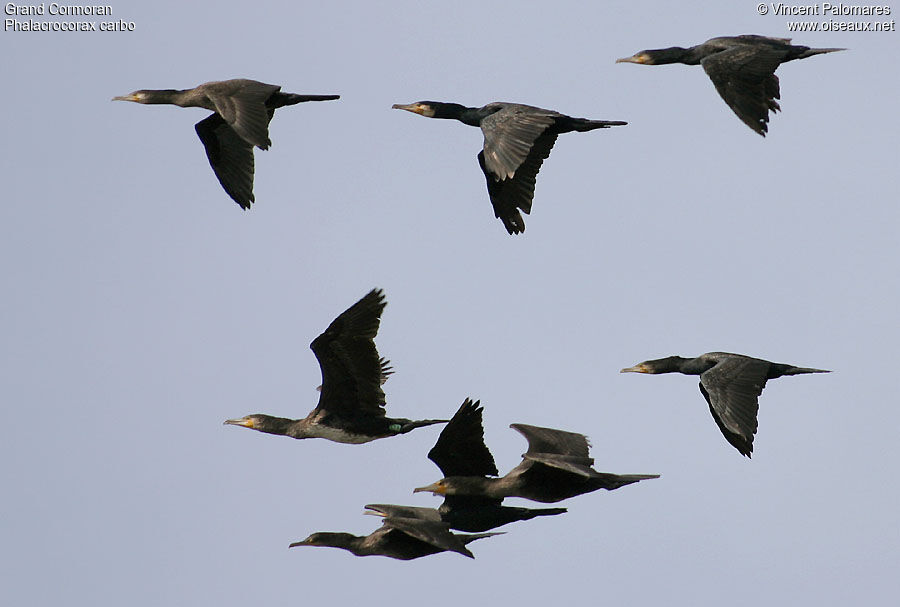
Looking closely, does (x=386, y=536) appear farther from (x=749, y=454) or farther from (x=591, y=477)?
(x=749, y=454)

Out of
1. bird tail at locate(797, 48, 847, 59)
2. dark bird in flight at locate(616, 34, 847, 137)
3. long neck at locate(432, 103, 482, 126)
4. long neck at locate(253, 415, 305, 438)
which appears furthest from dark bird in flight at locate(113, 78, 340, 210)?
bird tail at locate(797, 48, 847, 59)

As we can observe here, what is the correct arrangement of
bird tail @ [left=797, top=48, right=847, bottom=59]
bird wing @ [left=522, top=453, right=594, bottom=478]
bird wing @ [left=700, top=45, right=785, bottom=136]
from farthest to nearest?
bird tail @ [left=797, top=48, right=847, bottom=59] < bird wing @ [left=700, top=45, right=785, bottom=136] < bird wing @ [left=522, top=453, right=594, bottom=478]

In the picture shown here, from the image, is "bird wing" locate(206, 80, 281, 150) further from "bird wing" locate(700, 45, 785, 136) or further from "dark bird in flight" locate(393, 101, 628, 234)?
"bird wing" locate(700, 45, 785, 136)

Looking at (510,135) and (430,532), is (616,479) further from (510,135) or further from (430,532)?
(510,135)

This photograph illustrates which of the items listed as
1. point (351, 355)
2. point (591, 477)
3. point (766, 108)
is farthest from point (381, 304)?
point (766, 108)

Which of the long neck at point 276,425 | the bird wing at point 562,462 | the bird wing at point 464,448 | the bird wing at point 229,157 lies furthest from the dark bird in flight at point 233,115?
the bird wing at point 562,462

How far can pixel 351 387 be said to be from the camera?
22.5 metres

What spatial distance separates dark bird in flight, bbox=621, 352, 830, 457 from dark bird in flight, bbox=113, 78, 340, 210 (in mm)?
6291

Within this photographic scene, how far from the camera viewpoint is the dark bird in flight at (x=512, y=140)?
21.8 metres

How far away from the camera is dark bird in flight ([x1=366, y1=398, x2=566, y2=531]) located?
868 inches

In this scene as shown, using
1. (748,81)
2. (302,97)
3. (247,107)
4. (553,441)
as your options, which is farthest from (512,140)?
(553,441)

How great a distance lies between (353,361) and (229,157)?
4.15 meters

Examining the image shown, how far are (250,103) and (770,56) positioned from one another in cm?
647

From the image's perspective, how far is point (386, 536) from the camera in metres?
21.8
